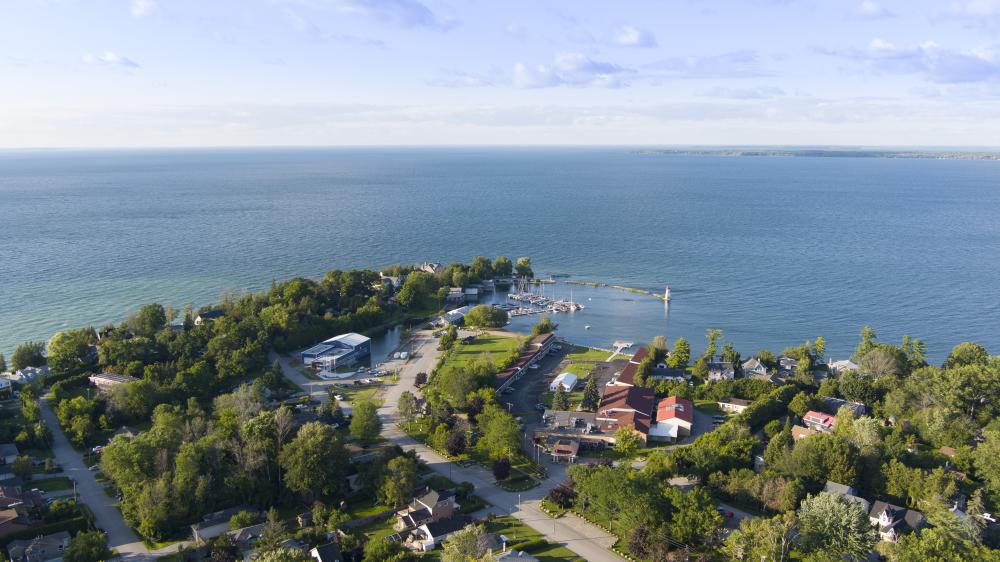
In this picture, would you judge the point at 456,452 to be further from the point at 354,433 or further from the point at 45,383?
the point at 45,383

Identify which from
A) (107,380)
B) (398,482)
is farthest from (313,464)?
(107,380)

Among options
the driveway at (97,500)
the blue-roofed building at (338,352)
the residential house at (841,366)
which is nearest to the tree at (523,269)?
the blue-roofed building at (338,352)

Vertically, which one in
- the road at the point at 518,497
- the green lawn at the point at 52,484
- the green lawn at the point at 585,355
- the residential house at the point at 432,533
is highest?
the green lawn at the point at 585,355

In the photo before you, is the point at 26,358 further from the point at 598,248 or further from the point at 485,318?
the point at 598,248

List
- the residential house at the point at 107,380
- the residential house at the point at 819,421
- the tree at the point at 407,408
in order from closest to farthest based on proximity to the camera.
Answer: the residential house at the point at 819,421
the tree at the point at 407,408
the residential house at the point at 107,380

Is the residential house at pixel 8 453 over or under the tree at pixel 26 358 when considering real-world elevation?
under

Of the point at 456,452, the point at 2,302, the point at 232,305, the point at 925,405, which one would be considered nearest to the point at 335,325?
the point at 232,305

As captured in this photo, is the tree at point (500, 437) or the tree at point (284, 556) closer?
the tree at point (284, 556)

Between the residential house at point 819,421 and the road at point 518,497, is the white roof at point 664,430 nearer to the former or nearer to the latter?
the road at point 518,497
